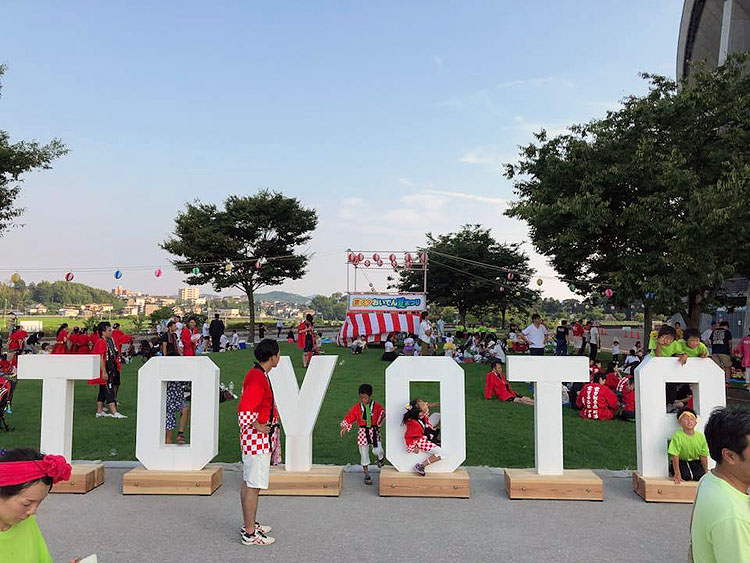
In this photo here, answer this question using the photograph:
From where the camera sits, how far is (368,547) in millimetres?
4559

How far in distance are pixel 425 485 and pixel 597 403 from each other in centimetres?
569

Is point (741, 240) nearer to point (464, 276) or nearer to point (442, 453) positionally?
point (442, 453)

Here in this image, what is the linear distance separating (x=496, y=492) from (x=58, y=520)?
4275 mm

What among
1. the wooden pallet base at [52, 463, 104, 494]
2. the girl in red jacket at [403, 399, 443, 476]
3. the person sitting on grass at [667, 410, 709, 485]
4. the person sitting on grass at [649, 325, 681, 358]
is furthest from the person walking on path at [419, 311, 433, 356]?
the wooden pallet base at [52, 463, 104, 494]

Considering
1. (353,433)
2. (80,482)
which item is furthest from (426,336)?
(80,482)

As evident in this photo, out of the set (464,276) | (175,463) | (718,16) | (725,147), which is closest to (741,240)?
(725,147)

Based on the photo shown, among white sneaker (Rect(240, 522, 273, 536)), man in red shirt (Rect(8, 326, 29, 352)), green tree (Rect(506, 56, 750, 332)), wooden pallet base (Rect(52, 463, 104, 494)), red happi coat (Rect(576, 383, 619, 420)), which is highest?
green tree (Rect(506, 56, 750, 332))

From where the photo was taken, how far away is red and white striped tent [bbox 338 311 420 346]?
27156mm

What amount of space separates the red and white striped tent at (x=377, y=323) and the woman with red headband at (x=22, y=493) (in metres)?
24.7

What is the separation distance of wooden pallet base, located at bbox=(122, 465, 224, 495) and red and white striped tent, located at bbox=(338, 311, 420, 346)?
69.3 ft

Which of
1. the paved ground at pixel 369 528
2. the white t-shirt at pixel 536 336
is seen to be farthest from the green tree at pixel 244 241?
the paved ground at pixel 369 528

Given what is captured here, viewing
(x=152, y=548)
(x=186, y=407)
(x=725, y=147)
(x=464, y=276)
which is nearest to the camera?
(x=152, y=548)

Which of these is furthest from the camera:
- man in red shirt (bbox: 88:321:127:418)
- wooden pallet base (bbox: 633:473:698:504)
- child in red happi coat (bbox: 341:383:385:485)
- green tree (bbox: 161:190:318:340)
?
green tree (bbox: 161:190:318:340)

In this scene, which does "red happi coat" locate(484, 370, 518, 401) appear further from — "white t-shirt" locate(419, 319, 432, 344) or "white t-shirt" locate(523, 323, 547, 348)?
"white t-shirt" locate(419, 319, 432, 344)
